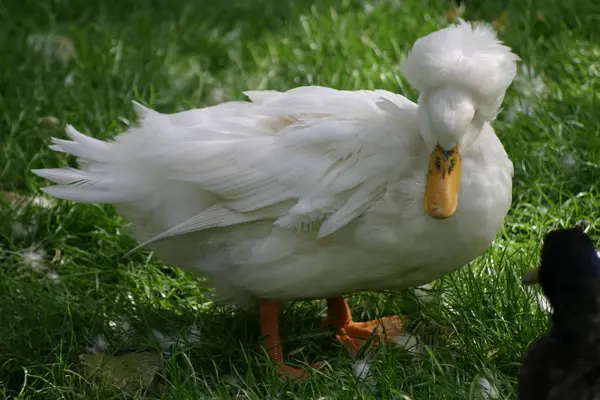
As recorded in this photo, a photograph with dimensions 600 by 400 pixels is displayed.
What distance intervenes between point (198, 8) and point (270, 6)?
462 millimetres

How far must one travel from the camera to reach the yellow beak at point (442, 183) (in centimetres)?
335

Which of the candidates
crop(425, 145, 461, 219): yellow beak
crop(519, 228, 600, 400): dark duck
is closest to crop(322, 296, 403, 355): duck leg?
crop(425, 145, 461, 219): yellow beak

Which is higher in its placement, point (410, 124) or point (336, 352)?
point (410, 124)

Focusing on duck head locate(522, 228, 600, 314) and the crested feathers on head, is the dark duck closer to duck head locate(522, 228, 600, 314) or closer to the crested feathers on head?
duck head locate(522, 228, 600, 314)

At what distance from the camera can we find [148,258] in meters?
4.50

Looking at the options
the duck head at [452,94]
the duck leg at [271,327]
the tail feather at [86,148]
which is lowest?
the duck leg at [271,327]

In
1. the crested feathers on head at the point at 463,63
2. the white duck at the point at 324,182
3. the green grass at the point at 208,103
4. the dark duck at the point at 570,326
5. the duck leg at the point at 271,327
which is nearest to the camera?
the dark duck at the point at 570,326

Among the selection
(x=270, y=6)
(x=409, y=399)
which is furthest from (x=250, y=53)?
(x=409, y=399)

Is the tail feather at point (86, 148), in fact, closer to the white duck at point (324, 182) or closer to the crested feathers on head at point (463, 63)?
the white duck at point (324, 182)

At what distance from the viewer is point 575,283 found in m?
2.91

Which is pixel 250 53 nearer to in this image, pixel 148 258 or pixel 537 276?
pixel 148 258

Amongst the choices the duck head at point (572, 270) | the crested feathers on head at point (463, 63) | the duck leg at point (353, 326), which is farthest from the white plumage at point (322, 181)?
the duck head at point (572, 270)

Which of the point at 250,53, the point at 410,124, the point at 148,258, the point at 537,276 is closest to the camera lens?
the point at 537,276

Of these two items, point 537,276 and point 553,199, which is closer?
point 537,276
